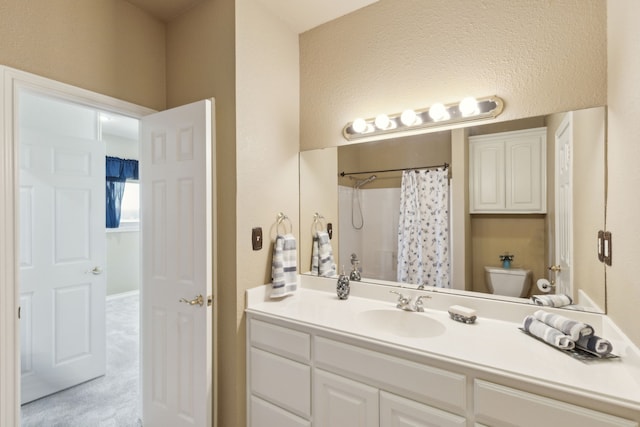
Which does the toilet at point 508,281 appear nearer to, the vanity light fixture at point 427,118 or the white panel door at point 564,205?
the white panel door at point 564,205

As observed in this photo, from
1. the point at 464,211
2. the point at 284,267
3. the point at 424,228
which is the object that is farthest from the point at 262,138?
the point at 464,211

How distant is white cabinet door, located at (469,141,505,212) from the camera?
63.9 inches

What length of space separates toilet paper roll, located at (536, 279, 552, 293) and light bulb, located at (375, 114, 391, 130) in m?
1.14

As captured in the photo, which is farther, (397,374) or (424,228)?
(424,228)

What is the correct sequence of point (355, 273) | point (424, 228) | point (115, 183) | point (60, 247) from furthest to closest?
point (115, 183) < point (60, 247) < point (355, 273) < point (424, 228)

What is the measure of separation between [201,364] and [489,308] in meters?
1.55

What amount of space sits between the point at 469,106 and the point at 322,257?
1.29 metres

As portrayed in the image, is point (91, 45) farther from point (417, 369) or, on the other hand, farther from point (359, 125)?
point (417, 369)

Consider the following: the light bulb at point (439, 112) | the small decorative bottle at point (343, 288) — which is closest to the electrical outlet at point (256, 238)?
the small decorative bottle at point (343, 288)

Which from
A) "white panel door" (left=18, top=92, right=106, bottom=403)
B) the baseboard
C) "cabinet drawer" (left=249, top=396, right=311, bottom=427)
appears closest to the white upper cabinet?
"cabinet drawer" (left=249, top=396, right=311, bottom=427)

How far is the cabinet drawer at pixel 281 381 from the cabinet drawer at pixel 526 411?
0.78 m

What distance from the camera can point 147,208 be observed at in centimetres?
202

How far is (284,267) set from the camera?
198cm

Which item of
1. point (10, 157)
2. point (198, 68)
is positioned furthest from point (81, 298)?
point (198, 68)
